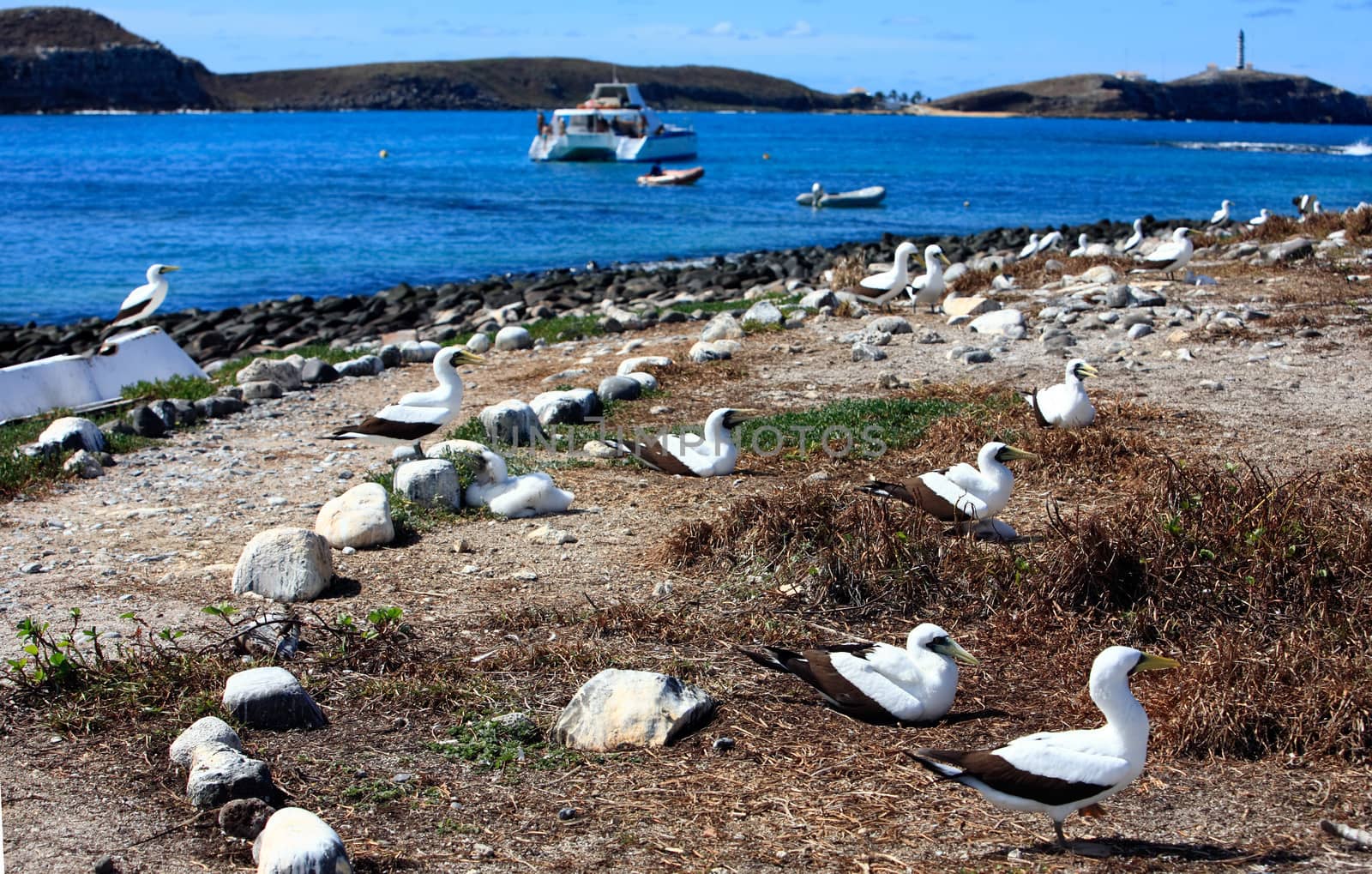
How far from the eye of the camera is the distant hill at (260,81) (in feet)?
495

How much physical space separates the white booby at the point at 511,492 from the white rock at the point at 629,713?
2.81m

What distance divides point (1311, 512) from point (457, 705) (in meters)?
3.93

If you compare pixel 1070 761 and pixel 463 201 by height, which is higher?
pixel 463 201

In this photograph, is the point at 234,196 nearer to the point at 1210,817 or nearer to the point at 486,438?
the point at 486,438

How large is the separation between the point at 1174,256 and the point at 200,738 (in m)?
14.1

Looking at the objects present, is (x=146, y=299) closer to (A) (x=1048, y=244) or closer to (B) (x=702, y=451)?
(B) (x=702, y=451)

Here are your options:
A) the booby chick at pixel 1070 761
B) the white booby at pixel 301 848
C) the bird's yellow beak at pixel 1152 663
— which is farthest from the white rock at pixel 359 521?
the bird's yellow beak at pixel 1152 663

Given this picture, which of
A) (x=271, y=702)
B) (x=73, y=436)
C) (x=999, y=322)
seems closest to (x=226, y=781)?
(x=271, y=702)

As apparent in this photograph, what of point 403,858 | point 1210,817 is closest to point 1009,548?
point 1210,817

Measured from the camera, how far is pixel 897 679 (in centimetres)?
480

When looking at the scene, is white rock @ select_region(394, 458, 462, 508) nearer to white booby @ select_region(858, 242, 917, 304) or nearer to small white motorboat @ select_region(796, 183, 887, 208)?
white booby @ select_region(858, 242, 917, 304)

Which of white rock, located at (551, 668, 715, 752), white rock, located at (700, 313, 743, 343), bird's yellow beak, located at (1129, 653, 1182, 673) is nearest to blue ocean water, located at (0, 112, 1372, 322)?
white rock, located at (700, 313, 743, 343)

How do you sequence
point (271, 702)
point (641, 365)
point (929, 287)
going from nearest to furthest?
point (271, 702)
point (641, 365)
point (929, 287)

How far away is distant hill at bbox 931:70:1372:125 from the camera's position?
7475 inches
